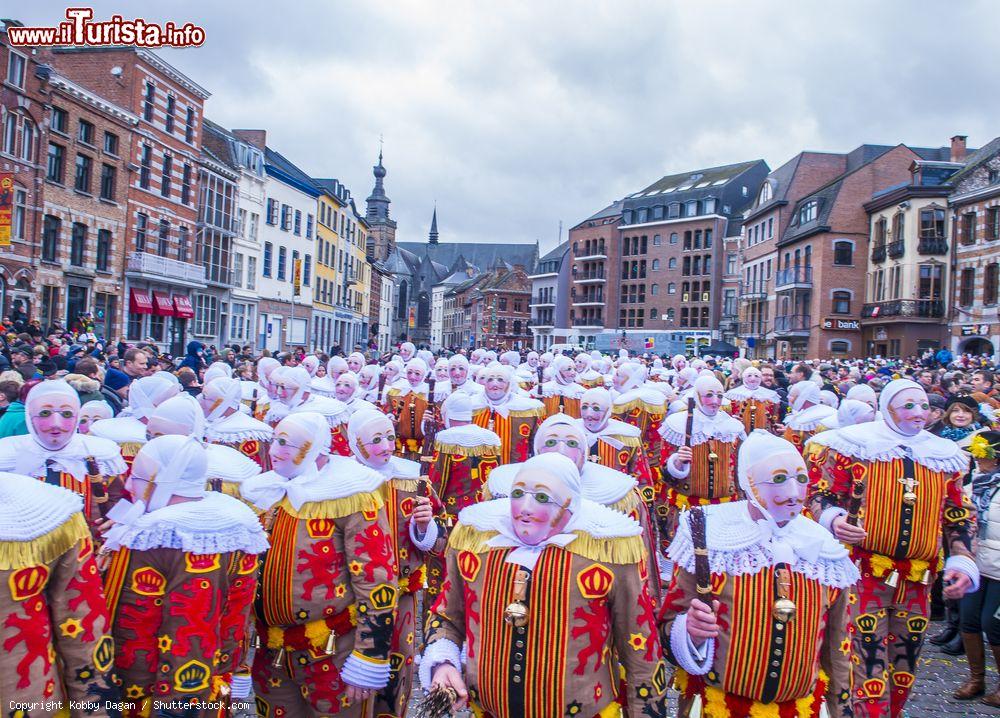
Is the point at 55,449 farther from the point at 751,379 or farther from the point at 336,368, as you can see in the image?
the point at 751,379

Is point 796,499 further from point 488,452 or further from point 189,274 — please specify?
point 189,274

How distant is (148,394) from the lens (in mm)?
7074

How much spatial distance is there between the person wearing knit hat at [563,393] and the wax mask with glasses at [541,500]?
329 inches

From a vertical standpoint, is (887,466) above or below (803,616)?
above

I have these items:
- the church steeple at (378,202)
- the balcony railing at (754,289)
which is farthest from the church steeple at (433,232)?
the balcony railing at (754,289)

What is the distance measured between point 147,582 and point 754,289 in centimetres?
6006

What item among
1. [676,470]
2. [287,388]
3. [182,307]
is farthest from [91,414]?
[182,307]

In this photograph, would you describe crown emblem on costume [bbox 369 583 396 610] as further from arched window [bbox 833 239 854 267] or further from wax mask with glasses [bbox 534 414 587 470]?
arched window [bbox 833 239 854 267]

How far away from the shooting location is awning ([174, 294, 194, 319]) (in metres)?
37.7

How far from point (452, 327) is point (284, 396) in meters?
119

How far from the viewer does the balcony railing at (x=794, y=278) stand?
4872cm

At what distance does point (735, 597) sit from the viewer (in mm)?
3756

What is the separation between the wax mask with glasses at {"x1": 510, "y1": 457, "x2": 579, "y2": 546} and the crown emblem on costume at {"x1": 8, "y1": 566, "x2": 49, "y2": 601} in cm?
190

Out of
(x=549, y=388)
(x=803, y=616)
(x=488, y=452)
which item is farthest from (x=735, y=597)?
(x=549, y=388)
